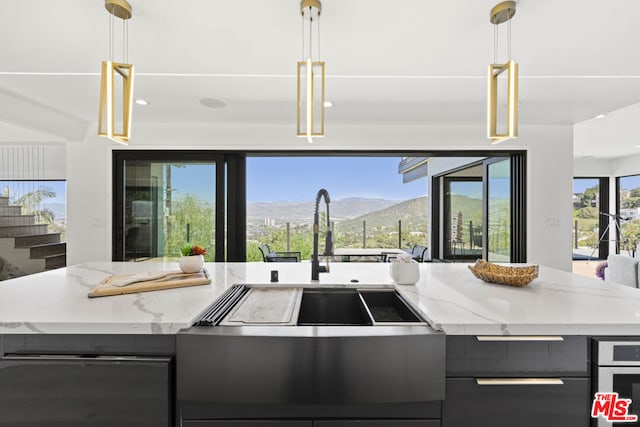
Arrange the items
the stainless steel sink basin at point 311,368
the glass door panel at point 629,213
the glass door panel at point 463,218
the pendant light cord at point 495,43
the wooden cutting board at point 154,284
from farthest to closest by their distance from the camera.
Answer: the glass door panel at point 629,213 → the glass door panel at point 463,218 → the pendant light cord at point 495,43 → the wooden cutting board at point 154,284 → the stainless steel sink basin at point 311,368

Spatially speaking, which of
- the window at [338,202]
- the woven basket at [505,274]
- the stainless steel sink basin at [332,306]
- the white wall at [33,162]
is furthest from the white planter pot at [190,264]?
the white wall at [33,162]

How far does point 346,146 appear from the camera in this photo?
13.8 feet

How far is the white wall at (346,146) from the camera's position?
414 cm

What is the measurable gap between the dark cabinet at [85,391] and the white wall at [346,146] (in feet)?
11.1

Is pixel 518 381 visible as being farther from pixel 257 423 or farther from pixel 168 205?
pixel 168 205

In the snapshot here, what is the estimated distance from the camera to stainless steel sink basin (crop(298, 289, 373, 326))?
1.68 meters

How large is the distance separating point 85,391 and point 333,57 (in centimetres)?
232

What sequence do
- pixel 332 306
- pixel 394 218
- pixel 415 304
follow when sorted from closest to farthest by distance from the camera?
1. pixel 415 304
2. pixel 332 306
3. pixel 394 218

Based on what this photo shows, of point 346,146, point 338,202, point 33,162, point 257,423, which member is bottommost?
point 257,423

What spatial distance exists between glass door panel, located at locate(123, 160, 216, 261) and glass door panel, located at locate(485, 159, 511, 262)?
12.6 ft

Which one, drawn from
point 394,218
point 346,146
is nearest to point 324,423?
point 346,146

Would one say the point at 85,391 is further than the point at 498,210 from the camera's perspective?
No

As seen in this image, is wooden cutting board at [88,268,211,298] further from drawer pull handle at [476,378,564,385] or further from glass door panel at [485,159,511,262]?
glass door panel at [485,159,511,262]

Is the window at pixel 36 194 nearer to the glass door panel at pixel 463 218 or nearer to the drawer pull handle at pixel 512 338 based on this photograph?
the glass door panel at pixel 463 218
